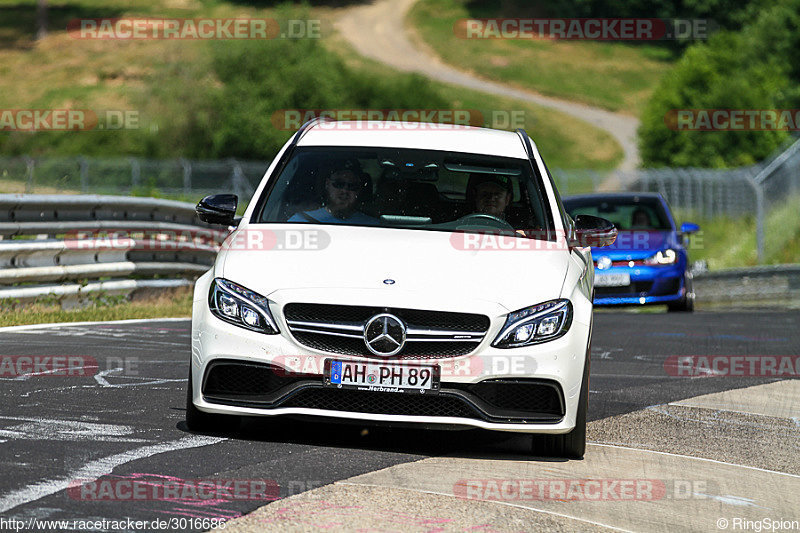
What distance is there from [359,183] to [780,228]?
25.0 meters

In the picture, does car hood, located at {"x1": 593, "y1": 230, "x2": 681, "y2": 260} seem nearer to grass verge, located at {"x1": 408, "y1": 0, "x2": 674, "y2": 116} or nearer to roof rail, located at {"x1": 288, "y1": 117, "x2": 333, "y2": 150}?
roof rail, located at {"x1": 288, "y1": 117, "x2": 333, "y2": 150}

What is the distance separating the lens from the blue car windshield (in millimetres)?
19188

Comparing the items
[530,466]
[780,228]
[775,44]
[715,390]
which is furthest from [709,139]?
[530,466]

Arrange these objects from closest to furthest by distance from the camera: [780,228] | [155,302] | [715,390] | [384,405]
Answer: [384,405]
[715,390]
[155,302]
[780,228]

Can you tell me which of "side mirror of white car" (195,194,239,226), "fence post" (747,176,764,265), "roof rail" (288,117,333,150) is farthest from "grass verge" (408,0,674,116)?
"side mirror of white car" (195,194,239,226)

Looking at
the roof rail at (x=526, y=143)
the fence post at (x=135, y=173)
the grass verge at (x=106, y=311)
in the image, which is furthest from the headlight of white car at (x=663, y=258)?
the fence post at (x=135, y=173)

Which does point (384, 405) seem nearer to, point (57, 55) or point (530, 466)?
point (530, 466)

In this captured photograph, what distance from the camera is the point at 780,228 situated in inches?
1219

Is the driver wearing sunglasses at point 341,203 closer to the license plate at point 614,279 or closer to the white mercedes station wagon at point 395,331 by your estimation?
the white mercedes station wagon at point 395,331

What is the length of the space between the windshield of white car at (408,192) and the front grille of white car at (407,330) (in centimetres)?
100

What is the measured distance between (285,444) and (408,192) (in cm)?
172

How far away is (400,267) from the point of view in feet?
21.4

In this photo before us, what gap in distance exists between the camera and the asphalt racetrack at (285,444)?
201 inches

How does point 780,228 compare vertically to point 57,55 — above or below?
below
